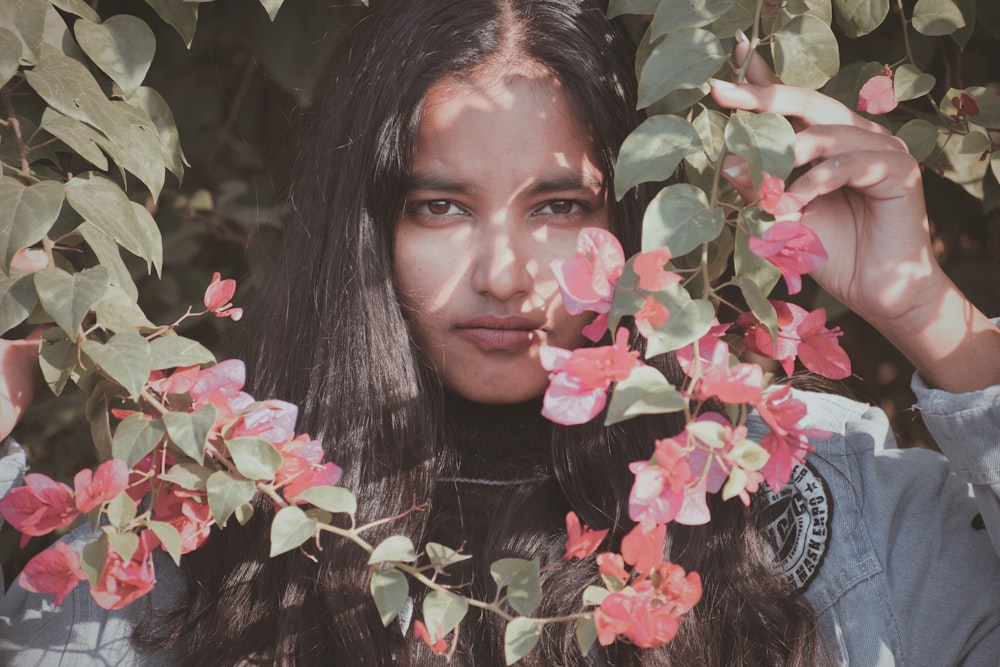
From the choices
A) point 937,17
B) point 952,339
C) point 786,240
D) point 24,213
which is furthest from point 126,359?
point 937,17

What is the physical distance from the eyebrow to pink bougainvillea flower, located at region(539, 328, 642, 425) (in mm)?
409

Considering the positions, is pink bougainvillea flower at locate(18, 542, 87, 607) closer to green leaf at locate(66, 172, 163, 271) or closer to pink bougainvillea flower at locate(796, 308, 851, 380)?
green leaf at locate(66, 172, 163, 271)

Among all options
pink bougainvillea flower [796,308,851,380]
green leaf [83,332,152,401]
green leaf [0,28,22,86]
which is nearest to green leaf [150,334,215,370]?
green leaf [83,332,152,401]

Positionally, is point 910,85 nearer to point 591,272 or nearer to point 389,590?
point 591,272

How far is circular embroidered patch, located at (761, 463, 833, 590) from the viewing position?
1192 millimetres

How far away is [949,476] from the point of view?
120 cm

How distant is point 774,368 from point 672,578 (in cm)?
94

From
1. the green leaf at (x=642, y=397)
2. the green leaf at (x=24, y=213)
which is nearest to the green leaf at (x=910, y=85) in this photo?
the green leaf at (x=642, y=397)

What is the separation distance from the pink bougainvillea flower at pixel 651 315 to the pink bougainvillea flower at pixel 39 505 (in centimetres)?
44

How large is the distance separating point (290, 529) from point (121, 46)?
0.50 metres

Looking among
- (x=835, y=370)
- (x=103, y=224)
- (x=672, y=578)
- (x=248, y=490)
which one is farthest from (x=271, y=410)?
(x=835, y=370)

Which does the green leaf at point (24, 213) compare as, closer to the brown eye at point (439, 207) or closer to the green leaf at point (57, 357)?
the green leaf at point (57, 357)

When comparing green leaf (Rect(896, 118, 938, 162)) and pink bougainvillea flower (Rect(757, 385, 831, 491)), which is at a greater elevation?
green leaf (Rect(896, 118, 938, 162))

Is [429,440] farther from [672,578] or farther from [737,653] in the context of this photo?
[672,578]
